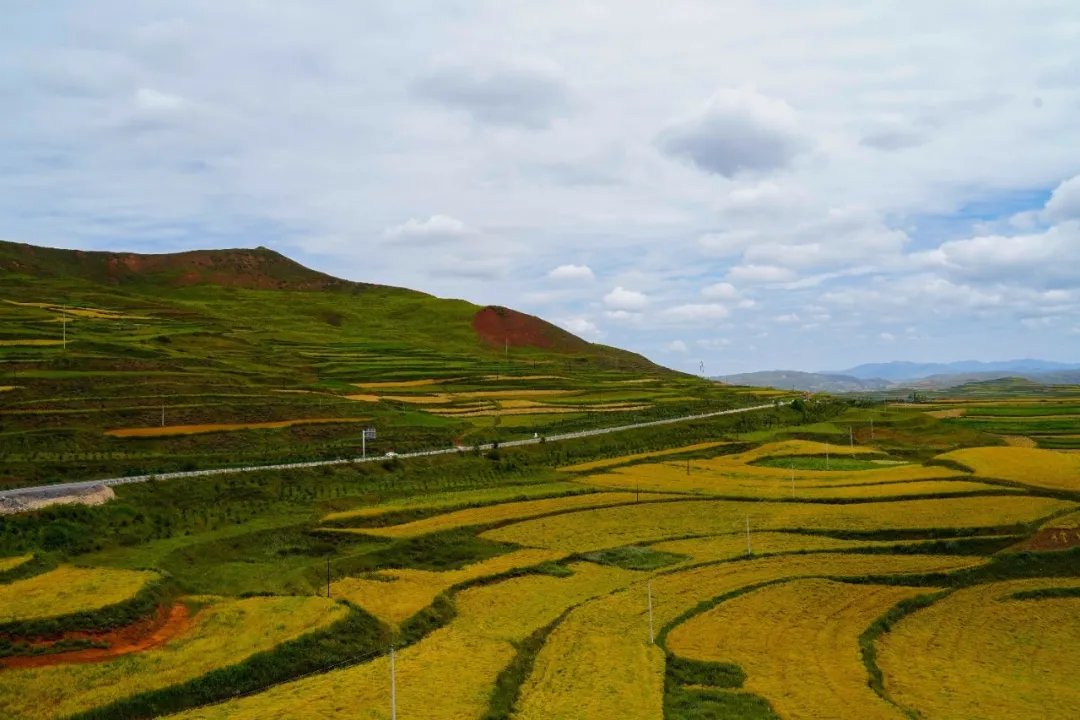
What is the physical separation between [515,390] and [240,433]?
173 ft

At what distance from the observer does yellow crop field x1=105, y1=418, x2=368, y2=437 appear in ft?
203

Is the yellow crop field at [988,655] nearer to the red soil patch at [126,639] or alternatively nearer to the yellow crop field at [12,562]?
the red soil patch at [126,639]

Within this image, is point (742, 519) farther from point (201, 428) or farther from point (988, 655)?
point (201, 428)

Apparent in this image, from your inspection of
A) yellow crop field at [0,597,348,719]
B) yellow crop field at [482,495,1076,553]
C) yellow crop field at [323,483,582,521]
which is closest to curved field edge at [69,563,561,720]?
yellow crop field at [0,597,348,719]

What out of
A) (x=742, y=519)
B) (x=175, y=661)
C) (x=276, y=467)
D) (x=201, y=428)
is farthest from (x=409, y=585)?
(x=201, y=428)

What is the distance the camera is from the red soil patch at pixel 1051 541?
4156 cm

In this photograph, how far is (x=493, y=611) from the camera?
32.8 meters

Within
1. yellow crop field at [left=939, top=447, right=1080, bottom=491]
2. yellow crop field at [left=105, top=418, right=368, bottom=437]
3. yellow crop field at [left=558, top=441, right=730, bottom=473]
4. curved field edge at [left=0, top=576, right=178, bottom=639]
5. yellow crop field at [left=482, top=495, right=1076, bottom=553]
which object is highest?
yellow crop field at [left=105, top=418, right=368, bottom=437]

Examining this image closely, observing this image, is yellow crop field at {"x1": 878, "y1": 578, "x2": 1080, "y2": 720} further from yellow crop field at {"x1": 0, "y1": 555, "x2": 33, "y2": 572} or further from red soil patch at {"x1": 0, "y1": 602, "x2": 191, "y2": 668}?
yellow crop field at {"x1": 0, "y1": 555, "x2": 33, "y2": 572}

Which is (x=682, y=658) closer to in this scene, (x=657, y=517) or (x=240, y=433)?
(x=657, y=517)

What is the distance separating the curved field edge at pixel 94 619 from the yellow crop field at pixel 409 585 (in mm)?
7462

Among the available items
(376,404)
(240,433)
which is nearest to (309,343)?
(376,404)

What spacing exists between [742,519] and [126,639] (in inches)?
1444

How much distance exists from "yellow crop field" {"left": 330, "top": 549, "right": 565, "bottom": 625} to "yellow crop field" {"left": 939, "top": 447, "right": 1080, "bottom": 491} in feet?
124
